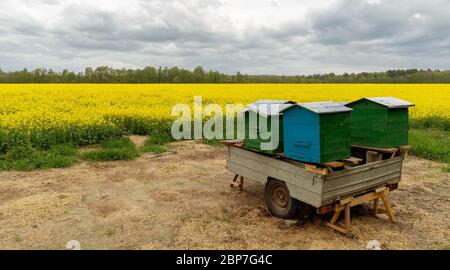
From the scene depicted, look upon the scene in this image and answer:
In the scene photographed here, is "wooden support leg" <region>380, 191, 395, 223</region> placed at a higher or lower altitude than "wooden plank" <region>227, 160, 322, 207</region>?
lower

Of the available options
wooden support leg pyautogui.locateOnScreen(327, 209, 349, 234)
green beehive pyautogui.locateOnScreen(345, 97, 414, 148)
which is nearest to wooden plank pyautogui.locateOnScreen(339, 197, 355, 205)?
wooden support leg pyautogui.locateOnScreen(327, 209, 349, 234)

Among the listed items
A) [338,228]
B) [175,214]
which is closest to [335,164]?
[338,228]

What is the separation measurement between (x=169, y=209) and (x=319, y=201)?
2474mm

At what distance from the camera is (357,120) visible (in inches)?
241

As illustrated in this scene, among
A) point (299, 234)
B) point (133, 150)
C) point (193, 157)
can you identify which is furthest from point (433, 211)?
point (133, 150)

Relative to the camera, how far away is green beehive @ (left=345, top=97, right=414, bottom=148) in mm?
5797

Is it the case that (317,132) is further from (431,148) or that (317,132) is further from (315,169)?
(431,148)

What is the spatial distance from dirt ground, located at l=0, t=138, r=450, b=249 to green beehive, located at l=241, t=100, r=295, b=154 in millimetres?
1049

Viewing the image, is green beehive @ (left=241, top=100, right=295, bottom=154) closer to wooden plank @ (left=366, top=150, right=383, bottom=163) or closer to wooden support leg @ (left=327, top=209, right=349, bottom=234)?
wooden support leg @ (left=327, top=209, right=349, bottom=234)

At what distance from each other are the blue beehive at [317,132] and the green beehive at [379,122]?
3.04 feet

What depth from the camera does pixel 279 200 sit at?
19.0 ft

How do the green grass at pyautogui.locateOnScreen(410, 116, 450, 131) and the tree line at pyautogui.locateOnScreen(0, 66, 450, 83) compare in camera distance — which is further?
the tree line at pyautogui.locateOnScreen(0, 66, 450, 83)

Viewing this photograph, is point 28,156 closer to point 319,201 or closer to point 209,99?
point 319,201

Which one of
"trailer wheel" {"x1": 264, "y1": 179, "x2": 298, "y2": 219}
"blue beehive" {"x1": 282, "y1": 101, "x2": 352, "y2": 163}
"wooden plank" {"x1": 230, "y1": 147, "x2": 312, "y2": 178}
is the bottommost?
"trailer wheel" {"x1": 264, "y1": 179, "x2": 298, "y2": 219}
